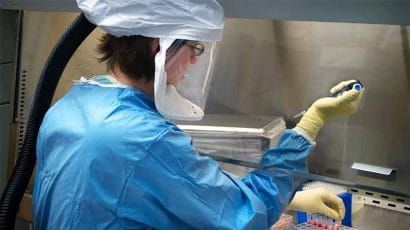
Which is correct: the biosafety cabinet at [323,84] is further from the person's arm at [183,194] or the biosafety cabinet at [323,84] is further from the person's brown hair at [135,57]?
the person's arm at [183,194]

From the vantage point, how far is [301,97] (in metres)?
1.57

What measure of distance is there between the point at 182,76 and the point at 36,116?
59cm

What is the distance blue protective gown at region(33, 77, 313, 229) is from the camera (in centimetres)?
94

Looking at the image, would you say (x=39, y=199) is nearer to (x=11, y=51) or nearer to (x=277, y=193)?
(x=277, y=193)

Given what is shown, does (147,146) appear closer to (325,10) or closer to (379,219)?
(325,10)

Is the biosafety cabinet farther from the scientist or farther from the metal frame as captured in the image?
the scientist

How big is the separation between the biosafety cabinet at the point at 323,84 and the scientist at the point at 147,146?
172 mm

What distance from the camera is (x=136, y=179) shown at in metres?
0.93

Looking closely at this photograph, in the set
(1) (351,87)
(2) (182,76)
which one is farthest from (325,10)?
(2) (182,76)

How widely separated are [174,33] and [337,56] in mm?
724

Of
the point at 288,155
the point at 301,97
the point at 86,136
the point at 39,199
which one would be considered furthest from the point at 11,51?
the point at 288,155

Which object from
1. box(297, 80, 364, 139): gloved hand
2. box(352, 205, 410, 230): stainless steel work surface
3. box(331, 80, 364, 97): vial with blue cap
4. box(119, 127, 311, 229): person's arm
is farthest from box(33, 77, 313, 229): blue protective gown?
box(352, 205, 410, 230): stainless steel work surface

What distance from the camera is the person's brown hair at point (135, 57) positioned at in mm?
1050

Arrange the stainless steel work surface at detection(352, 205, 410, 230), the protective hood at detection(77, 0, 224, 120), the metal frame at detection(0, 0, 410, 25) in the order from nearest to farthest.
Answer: the metal frame at detection(0, 0, 410, 25) → the protective hood at detection(77, 0, 224, 120) → the stainless steel work surface at detection(352, 205, 410, 230)
